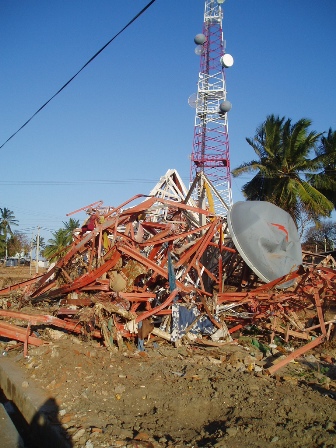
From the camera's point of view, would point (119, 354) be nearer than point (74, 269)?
Yes

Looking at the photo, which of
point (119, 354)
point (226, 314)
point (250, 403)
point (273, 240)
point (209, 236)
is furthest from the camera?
point (273, 240)

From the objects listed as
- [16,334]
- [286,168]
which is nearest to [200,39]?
[286,168]

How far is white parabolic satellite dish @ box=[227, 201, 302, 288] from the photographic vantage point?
823 centimetres

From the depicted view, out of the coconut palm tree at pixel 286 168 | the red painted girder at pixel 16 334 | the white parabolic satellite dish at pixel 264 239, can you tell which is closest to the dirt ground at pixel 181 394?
the red painted girder at pixel 16 334

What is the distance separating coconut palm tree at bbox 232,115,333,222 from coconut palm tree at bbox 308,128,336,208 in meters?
0.59

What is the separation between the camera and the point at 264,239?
8.77 m

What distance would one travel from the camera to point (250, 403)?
4.55 metres

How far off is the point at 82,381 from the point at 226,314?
3.41m

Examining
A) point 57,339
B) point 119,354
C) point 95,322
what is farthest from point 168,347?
point 57,339

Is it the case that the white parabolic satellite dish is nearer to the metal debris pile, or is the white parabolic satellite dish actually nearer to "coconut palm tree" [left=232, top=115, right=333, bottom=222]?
the metal debris pile

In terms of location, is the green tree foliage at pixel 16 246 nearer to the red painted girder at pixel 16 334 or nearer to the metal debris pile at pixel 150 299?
the metal debris pile at pixel 150 299

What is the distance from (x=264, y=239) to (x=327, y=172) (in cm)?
2005

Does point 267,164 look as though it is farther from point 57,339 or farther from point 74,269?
point 57,339

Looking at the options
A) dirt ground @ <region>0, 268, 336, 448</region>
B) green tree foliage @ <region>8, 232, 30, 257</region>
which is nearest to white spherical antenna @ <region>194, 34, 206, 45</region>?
dirt ground @ <region>0, 268, 336, 448</region>
